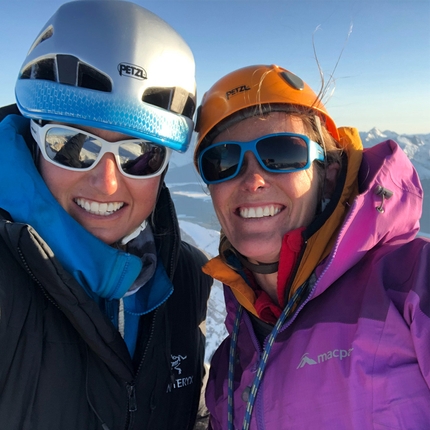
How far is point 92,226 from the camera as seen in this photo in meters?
1.88

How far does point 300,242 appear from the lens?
73.7 inches

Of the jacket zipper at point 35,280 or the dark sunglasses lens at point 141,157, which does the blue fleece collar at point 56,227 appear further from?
the dark sunglasses lens at point 141,157

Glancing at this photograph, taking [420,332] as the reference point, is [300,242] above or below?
above

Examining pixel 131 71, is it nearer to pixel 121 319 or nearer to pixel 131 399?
pixel 121 319

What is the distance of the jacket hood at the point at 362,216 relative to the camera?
1.60 metres

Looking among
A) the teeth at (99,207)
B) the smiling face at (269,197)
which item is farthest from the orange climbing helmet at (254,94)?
the teeth at (99,207)

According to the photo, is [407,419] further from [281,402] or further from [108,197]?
[108,197]

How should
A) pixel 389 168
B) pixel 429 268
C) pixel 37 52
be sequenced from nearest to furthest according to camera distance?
pixel 429 268, pixel 389 168, pixel 37 52

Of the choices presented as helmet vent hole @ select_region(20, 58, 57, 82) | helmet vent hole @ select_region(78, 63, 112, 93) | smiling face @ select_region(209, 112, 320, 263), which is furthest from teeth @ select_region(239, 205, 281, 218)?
helmet vent hole @ select_region(20, 58, 57, 82)

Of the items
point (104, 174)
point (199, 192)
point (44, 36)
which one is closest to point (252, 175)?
point (104, 174)

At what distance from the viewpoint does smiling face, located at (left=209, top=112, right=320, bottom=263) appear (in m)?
1.94

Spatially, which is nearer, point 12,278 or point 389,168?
point 12,278

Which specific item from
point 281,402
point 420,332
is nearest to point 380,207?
point 420,332

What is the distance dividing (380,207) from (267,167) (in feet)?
2.03
